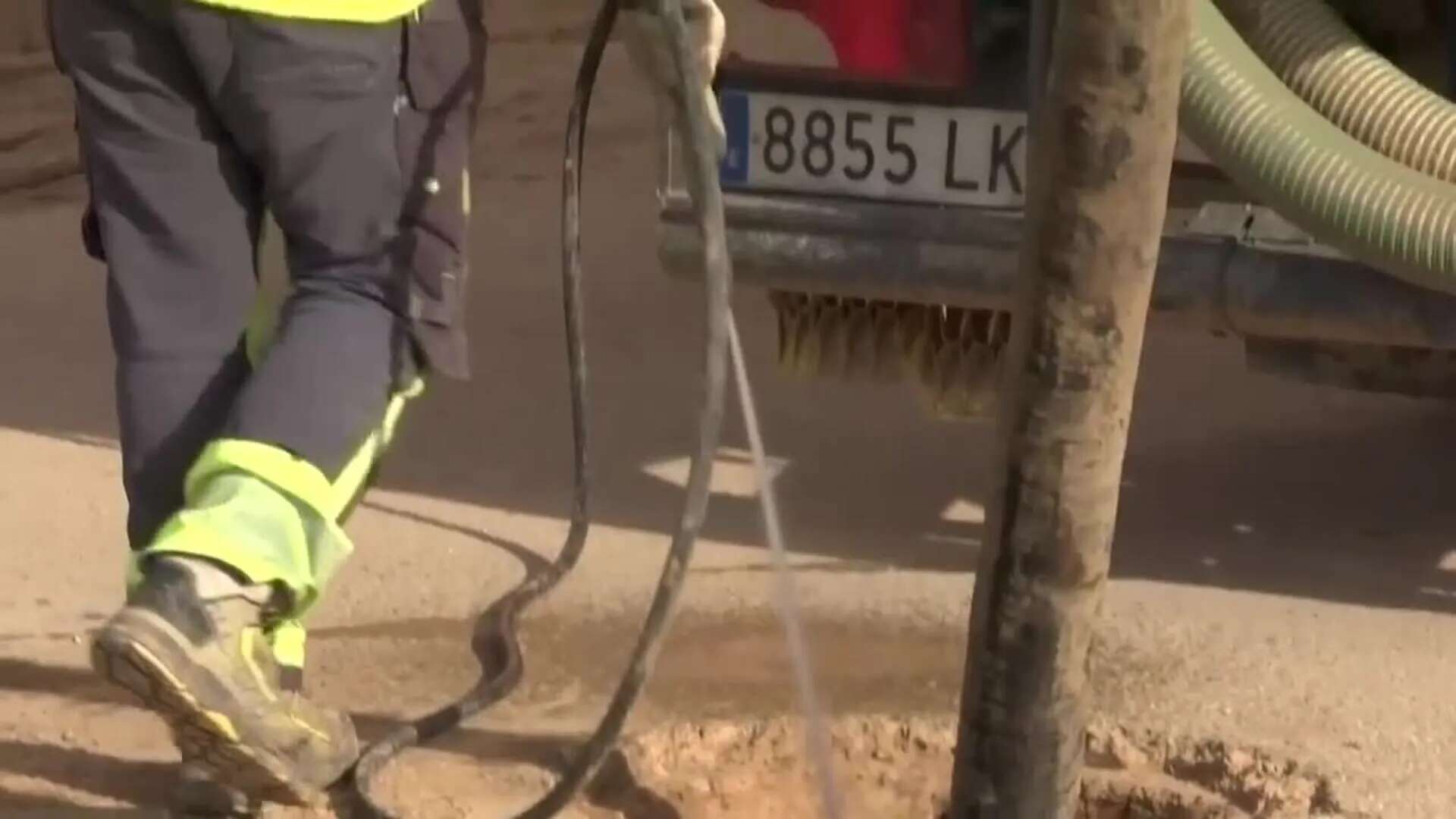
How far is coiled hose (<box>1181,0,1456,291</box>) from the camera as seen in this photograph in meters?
2.67

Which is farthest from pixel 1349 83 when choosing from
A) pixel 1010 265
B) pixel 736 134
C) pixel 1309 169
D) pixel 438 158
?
pixel 438 158

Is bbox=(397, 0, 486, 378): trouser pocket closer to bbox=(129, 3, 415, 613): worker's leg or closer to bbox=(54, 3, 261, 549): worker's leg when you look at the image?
bbox=(129, 3, 415, 613): worker's leg

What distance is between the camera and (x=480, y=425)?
4379 millimetres

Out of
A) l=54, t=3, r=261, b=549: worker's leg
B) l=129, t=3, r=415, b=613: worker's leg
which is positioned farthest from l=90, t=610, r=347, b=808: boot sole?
l=54, t=3, r=261, b=549: worker's leg

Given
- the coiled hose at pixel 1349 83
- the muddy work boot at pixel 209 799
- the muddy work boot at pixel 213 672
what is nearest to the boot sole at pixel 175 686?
the muddy work boot at pixel 213 672

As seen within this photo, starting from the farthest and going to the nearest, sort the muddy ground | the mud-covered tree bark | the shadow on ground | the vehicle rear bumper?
the shadow on ground
the vehicle rear bumper
the muddy ground
the mud-covered tree bark

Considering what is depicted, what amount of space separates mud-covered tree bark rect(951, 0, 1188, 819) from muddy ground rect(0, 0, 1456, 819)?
59 cm

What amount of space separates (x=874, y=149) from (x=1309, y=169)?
71 centimetres

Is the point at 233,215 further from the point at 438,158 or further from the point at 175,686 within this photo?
the point at 175,686

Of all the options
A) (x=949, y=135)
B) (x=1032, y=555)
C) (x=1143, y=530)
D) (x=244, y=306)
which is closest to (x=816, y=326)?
(x=949, y=135)

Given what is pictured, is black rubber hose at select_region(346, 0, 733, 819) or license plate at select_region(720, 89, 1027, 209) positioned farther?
license plate at select_region(720, 89, 1027, 209)

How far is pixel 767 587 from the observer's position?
11.5ft

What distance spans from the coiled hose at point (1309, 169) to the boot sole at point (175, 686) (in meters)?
1.44

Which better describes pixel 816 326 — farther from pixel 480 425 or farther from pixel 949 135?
pixel 480 425
